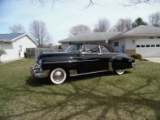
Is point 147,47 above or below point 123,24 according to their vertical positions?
below

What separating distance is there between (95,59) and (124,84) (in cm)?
173

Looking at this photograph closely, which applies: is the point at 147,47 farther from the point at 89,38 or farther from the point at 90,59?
the point at 90,59

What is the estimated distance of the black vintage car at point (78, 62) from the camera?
6.84 metres

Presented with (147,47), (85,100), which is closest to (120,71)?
(85,100)

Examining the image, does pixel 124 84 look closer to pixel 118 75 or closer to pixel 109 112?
pixel 118 75

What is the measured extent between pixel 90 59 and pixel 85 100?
8.99ft

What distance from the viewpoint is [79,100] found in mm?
5164

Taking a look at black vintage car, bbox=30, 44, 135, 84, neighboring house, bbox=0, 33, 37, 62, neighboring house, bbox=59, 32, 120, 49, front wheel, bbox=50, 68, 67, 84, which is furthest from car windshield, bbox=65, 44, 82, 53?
neighboring house, bbox=59, 32, 120, 49

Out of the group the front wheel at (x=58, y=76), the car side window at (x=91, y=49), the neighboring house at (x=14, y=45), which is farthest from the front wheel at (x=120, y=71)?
the neighboring house at (x=14, y=45)

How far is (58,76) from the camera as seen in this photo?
7004 mm

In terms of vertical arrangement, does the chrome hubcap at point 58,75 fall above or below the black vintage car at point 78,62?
below

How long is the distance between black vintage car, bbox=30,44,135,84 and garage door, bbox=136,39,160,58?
15.6 m

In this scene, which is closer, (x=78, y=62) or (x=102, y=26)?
(x=78, y=62)

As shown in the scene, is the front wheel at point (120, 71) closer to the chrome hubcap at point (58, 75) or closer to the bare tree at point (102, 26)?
the chrome hubcap at point (58, 75)
